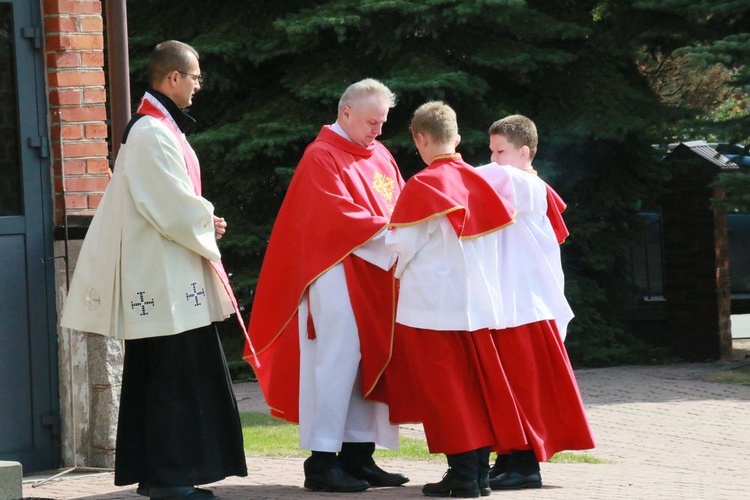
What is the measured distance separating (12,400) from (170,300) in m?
1.99

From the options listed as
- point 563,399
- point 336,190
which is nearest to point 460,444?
point 563,399

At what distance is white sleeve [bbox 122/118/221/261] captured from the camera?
575 centimetres

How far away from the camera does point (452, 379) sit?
6137mm

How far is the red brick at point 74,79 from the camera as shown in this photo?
741 cm

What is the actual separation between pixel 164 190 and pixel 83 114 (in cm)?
195

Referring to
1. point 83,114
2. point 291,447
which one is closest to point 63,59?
point 83,114

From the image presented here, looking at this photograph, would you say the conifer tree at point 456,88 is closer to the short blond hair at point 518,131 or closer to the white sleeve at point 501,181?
the short blond hair at point 518,131

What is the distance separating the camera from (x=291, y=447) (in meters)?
→ 8.23

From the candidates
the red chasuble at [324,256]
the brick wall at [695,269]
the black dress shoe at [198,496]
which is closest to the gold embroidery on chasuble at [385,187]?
the red chasuble at [324,256]

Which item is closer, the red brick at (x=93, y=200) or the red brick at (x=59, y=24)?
the red brick at (x=59, y=24)

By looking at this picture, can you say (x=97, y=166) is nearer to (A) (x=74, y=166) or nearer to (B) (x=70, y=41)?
(A) (x=74, y=166)

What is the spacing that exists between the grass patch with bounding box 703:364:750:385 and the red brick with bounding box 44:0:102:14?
666 centimetres

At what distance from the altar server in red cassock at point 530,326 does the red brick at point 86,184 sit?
92.7 inches

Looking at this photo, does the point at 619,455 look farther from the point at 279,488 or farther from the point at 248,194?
the point at 248,194
